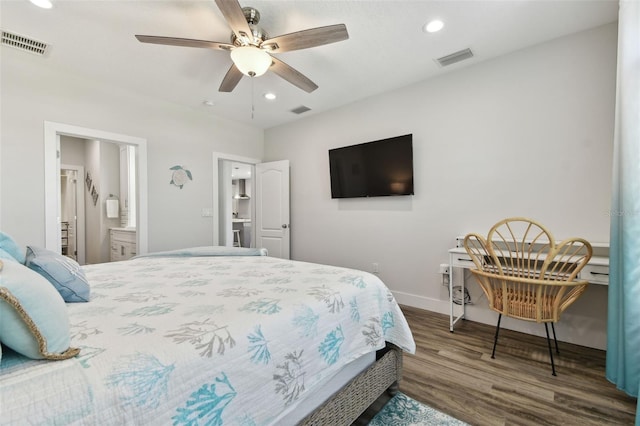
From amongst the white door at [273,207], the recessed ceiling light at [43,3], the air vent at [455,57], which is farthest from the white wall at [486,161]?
the recessed ceiling light at [43,3]

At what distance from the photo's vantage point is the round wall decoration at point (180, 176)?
3.77 meters

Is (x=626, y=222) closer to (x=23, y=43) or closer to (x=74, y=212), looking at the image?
(x=23, y=43)

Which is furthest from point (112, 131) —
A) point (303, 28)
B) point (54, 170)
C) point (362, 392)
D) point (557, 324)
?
point (557, 324)

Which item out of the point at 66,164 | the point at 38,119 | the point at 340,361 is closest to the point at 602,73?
the point at 340,361

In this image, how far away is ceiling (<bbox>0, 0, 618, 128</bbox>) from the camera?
203 cm

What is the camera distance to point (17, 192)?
262 cm

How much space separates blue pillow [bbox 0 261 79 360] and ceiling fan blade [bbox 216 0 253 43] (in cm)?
161

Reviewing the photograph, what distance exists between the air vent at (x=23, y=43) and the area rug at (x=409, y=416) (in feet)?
12.8

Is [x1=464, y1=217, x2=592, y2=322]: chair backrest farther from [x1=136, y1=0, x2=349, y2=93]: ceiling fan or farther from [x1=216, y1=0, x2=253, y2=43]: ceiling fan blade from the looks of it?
[x1=216, y1=0, x2=253, y2=43]: ceiling fan blade

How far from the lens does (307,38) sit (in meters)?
1.89

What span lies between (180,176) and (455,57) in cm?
357

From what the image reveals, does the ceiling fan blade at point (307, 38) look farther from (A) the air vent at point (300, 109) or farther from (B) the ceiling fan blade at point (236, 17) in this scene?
(A) the air vent at point (300, 109)

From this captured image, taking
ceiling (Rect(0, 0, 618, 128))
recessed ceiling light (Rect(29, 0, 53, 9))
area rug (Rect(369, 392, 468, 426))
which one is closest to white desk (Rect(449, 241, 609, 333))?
area rug (Rect(369, 392, 468, 426))

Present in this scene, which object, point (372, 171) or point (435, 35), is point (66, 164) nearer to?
point (372, 171)
